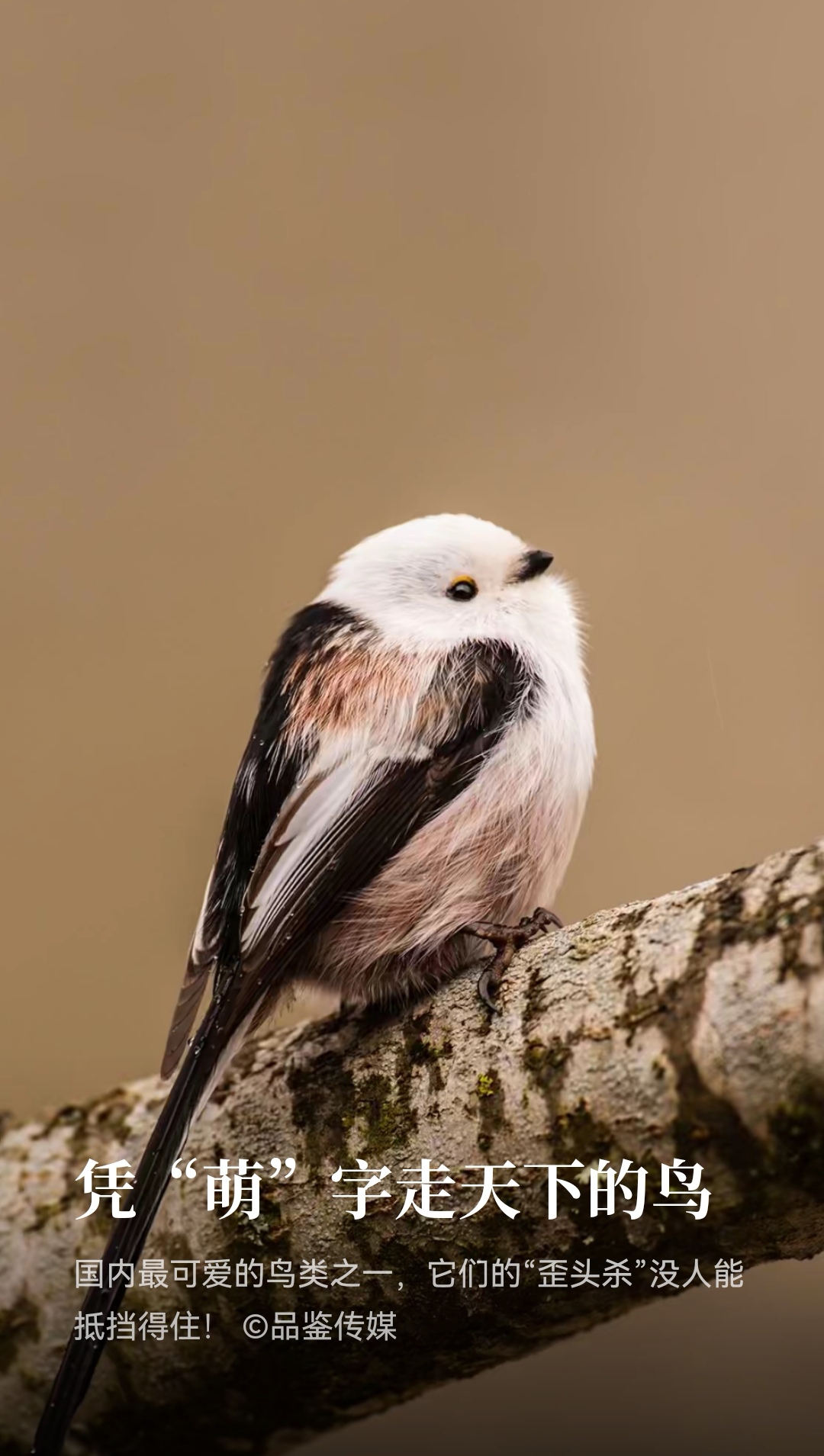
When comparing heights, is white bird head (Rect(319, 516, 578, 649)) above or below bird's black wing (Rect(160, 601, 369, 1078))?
above

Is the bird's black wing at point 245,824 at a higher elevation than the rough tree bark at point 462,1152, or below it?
higher

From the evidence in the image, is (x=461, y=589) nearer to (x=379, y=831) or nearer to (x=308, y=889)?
(x=379, y=831)

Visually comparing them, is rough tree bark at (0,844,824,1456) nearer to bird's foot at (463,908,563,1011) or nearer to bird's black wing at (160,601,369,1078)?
bird's foot at (463,908,563,1011)

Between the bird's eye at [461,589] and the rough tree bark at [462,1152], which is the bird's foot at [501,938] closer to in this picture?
the rough tree bark at [462,1152]

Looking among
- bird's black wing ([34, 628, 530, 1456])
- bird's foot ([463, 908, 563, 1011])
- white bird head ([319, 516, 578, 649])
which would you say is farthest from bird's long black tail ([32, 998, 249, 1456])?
white bird head ([319, 516, 578, 649])

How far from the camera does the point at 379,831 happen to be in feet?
5.26

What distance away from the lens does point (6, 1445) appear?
1.69 m

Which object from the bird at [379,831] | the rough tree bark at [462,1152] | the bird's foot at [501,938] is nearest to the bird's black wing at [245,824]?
the bird at [379,831]

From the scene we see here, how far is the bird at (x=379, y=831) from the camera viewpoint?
1.52 m

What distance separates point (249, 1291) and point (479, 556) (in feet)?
3.66

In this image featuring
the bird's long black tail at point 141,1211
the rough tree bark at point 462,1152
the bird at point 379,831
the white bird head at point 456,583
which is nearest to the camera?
the rough tree bark at point 462,1152

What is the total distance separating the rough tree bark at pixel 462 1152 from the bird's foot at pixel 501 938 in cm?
3

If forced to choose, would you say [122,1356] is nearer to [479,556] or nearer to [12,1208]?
[12,1208]

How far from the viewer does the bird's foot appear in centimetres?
142
